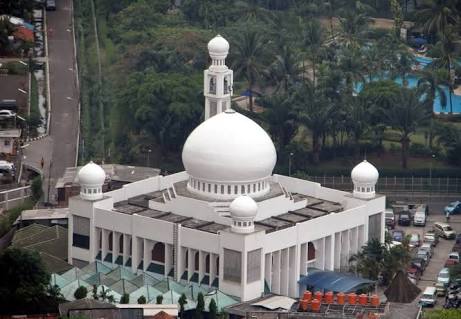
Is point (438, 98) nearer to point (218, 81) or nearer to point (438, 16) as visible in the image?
point (438, 16)

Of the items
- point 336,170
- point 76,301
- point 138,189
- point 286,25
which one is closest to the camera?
point 76,301

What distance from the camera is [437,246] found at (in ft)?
468

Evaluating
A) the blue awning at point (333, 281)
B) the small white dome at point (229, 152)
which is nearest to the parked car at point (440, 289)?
the blue awning at point (333, 281)

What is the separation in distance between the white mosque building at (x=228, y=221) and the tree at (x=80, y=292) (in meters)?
5.00

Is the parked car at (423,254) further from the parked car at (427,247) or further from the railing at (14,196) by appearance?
the railing at (14,196)

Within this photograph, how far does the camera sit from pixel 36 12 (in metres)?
184

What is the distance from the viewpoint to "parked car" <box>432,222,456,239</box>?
143625 mm

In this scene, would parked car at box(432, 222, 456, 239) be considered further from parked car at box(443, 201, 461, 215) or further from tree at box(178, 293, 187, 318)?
tree at box(178, 293, 187, 318)

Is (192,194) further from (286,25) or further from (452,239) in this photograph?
(286,25)

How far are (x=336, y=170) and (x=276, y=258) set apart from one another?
22.1 m

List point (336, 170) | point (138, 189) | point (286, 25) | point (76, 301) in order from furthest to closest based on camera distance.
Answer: point (286, 25)
point (336, 170)
point (138, 189)
point (76, 301)

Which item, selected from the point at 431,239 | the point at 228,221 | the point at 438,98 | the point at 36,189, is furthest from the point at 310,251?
the point at 438,98

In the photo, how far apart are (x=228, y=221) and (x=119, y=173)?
1678 centimetres

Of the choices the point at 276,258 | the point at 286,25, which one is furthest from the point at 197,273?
the point at 286,25
